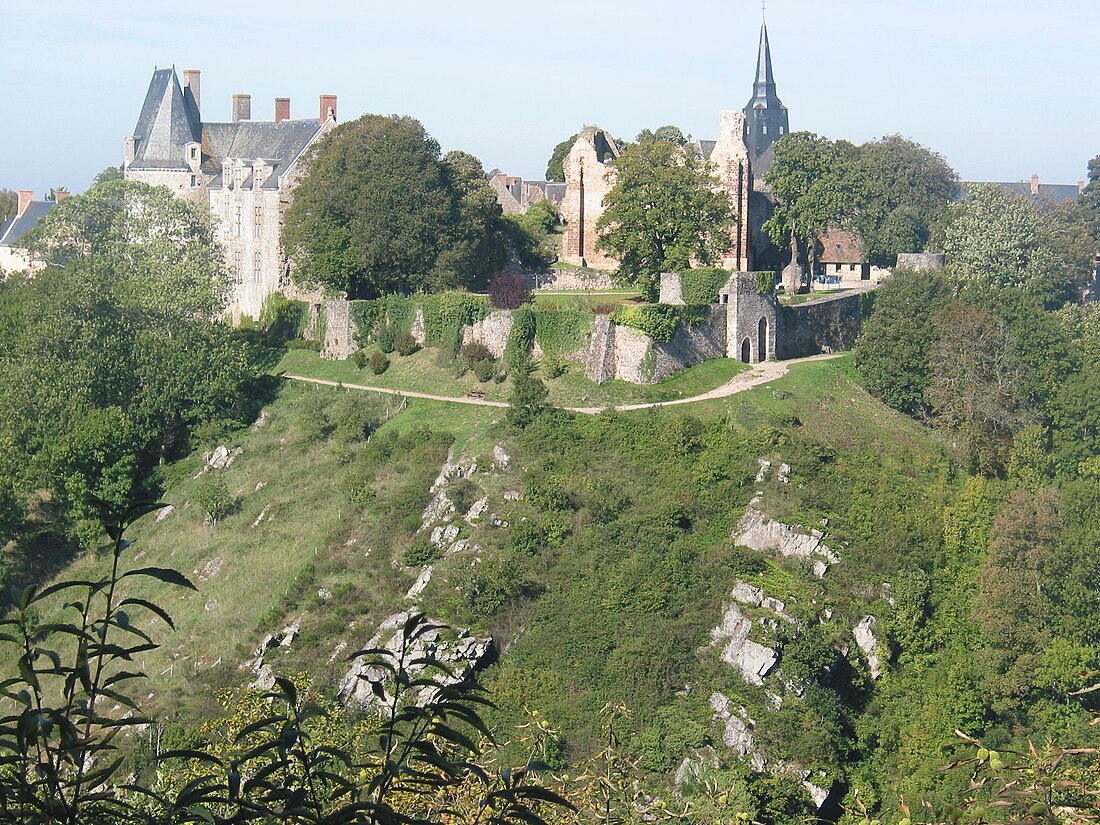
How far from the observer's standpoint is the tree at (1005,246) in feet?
178

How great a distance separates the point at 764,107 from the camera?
322ft

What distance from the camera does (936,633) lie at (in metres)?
32.2

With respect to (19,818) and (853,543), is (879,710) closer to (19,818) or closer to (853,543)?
(853,543)

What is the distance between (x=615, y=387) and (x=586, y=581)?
8478 mm

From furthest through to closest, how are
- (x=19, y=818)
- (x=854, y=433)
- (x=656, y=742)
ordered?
(x=854, y=433), (x=656, y=742), (x=19, y=818)

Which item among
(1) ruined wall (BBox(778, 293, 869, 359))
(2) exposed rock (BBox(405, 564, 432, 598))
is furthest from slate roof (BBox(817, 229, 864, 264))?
(2) exposed rock (BBox(405, 564, 432, 598))

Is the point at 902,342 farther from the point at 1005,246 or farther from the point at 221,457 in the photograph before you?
the point at 221,457

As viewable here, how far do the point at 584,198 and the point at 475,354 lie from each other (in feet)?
47.3

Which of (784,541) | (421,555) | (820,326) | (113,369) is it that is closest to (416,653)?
(421,555)

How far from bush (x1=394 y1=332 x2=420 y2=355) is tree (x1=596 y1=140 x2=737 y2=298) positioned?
7309 mm

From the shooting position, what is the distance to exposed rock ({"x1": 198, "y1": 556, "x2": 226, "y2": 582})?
1436 inches

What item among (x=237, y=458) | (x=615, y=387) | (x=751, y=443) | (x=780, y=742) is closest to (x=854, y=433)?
(x=751, y=443)

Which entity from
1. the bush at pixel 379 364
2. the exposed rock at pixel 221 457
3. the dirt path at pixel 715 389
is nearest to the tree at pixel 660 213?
the dirt path at pixel 715 389

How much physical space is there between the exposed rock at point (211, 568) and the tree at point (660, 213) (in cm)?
1666
